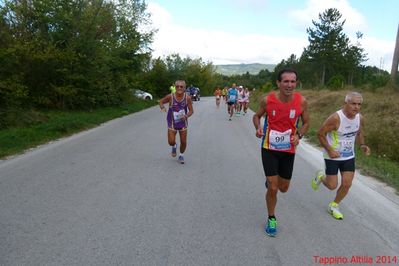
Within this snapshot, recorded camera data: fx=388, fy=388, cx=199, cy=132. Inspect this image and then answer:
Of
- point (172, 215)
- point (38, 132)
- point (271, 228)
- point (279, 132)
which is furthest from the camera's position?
point (38, 132)

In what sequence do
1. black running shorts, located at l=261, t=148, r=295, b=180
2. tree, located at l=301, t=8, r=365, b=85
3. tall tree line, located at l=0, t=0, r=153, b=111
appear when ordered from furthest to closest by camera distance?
tree, located at l=301, t=8, r=365, b=85
tall tree line, located at l=0, t=0, r=153, b=111
black running shorts, located at l=261, t=148, r=295, b=180

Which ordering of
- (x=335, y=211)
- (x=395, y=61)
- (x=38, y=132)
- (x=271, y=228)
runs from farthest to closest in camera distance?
(x=395, y=61)
(x=38, y=132)
(x=335, y=211)
(x=271, y=228)

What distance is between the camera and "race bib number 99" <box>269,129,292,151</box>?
451cm

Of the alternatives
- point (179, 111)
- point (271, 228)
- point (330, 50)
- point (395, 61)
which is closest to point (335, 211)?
point (271, 228)

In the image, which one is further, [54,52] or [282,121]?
[54,52]

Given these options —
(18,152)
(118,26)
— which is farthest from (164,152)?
(118,26)

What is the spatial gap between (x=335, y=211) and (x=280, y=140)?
143 centimetres

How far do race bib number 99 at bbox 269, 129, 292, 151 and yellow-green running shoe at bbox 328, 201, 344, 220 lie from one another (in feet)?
4.26

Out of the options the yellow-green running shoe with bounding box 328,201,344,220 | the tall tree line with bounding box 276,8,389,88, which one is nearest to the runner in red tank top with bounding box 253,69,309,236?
the yellow-green running shoe with bounding box 328,201,344,220

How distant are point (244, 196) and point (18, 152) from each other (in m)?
5.72

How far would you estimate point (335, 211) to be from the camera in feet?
16.9

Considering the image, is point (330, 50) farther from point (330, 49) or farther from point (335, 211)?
point (335, 211)

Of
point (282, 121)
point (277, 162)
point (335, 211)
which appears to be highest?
point (282, 121)

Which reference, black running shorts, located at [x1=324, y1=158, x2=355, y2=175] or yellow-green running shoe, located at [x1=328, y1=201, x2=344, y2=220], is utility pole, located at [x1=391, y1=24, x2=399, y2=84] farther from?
yellow-green running shoe, located at [x1=328, y1=201, x2=344, y2=220]
